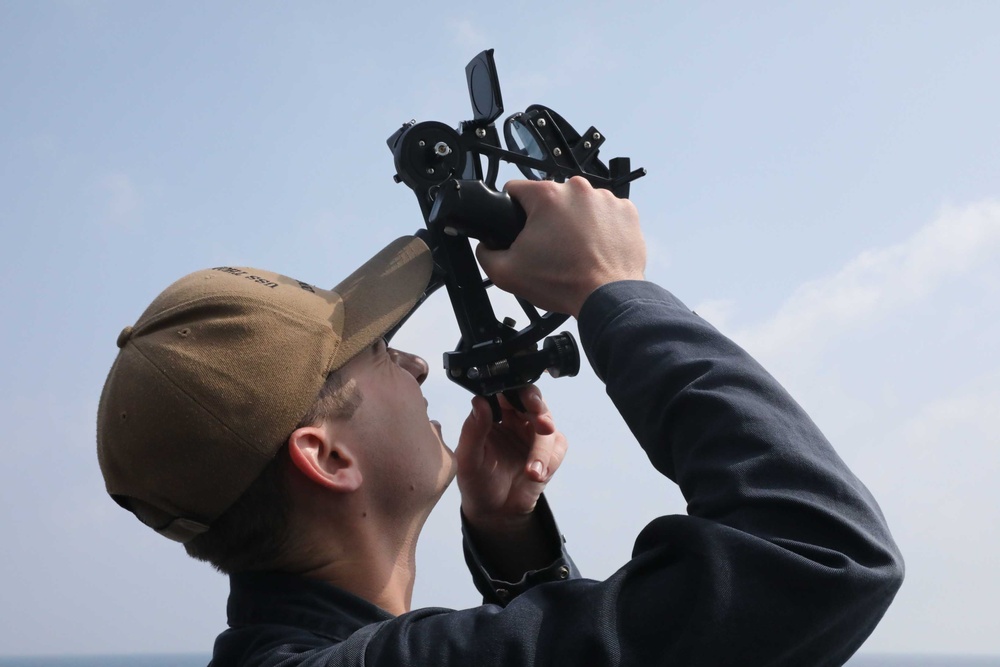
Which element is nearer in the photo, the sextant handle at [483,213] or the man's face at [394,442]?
the sextant handle at [483,213]

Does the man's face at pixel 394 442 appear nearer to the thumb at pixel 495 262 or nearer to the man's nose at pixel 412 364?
the man's nose at pixel 412 364

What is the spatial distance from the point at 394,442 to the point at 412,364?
272 millimetres

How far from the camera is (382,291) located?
6.75 feet

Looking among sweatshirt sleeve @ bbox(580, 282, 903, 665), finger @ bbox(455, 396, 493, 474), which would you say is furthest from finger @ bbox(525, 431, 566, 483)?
sweatshirt sleeve @ bbox(580, 282, 903, 665)

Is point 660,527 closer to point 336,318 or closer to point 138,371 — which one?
point 336,318

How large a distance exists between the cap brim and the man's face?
0.18 feet

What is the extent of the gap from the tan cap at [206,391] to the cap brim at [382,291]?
0.06 m

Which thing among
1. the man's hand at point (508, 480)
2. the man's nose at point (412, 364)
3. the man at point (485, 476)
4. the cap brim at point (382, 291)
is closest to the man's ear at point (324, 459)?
the man at point (485, 476)

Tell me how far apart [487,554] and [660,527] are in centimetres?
99

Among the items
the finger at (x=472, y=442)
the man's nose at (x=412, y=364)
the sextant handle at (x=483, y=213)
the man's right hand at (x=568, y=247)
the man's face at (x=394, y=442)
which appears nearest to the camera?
the man's right hand at (x=568, y=247)

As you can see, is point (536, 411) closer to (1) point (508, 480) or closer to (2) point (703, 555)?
(1) point (508, 480)

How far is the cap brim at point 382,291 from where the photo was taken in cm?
199

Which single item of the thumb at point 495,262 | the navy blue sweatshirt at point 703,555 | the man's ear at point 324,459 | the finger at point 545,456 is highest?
the thumb at point 495,262

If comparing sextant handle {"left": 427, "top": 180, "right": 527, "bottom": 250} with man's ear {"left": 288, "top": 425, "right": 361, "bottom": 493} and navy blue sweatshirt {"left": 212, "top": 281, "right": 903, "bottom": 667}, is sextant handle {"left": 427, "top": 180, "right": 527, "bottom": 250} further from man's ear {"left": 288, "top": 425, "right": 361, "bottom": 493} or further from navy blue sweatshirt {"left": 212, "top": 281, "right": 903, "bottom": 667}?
man's ear {"left": 288, "top": 425, "right": 361, "bottom": 493}
